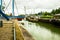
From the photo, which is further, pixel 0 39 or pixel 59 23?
pixel 59 23

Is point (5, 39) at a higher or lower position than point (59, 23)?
higher

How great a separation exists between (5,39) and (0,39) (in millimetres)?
272

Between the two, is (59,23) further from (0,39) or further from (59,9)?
(59,9)

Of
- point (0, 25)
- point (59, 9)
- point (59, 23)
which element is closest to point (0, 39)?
point (0, 25)

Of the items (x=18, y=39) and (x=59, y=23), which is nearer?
(x=18, y=39)

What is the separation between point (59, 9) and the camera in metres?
102

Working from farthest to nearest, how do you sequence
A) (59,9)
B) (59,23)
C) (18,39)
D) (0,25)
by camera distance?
(59,9), (59,23), (0,25), (18,39)

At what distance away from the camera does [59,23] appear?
1501 inches

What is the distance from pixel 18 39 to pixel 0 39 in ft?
3.22

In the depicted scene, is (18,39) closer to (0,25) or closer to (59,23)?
(0,25)

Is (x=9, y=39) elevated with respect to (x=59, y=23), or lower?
elevated

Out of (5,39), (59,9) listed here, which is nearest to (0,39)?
(5,39)

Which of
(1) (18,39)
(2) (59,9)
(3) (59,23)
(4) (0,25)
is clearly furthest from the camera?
(2) (59,9)

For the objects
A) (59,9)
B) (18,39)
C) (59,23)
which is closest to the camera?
(18,39)
